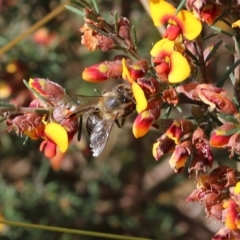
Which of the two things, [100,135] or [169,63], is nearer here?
[169,63]

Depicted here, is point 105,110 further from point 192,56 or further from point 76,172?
point 76,172

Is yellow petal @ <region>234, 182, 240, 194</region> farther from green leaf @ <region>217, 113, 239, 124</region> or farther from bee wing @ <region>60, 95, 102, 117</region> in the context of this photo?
bee wing @ <region>60, 95, 102, 117</region>

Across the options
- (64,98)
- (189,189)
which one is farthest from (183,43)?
(189,189)

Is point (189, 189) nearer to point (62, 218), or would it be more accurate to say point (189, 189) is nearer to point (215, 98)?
point (62, 218)

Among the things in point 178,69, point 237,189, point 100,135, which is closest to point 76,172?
point 100,135

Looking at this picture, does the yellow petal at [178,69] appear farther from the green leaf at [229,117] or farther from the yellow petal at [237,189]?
the yellow petal at [237,189]
